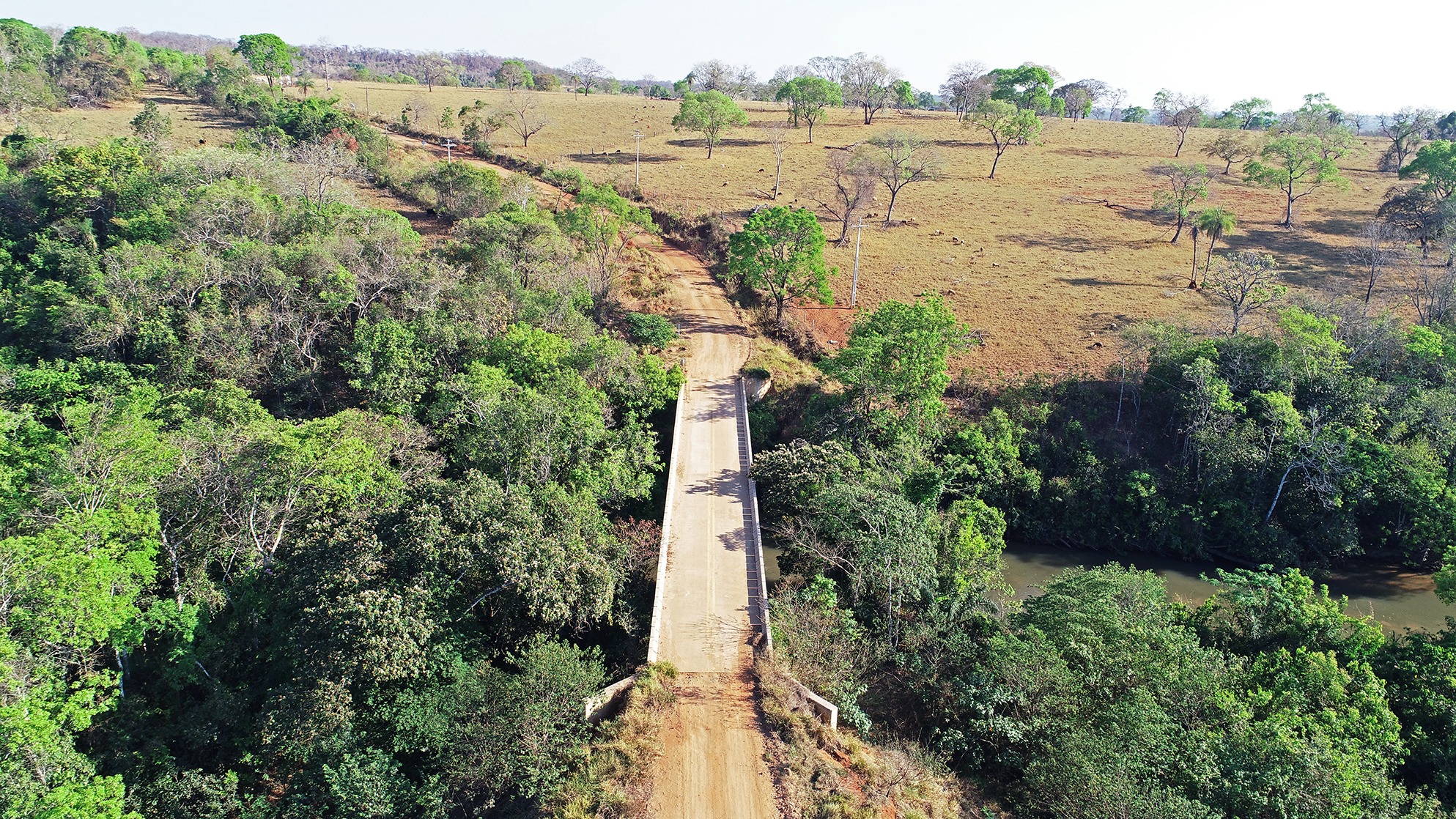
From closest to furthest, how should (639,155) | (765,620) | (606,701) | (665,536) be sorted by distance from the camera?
(606,701) → (765,620) → (665,536) → (639,155)

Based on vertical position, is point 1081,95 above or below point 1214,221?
above

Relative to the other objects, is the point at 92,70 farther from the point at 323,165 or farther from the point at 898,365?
the point at 898,365

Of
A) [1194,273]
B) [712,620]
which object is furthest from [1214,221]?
[712,620]

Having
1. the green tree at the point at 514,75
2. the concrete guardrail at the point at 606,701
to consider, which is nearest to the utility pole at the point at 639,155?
the green tree at the point at 514,75

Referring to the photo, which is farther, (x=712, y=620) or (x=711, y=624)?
(x=712, y=620)

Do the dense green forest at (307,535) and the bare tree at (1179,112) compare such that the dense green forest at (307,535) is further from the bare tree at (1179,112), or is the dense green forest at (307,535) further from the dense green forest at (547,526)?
the bare tree at (1179,112)

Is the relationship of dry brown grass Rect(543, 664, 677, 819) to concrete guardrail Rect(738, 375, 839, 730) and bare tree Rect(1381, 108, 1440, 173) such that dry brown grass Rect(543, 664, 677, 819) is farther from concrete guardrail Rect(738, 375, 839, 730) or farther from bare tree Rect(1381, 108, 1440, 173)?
bare tree Rect(1381, 108, 1440, 173)
